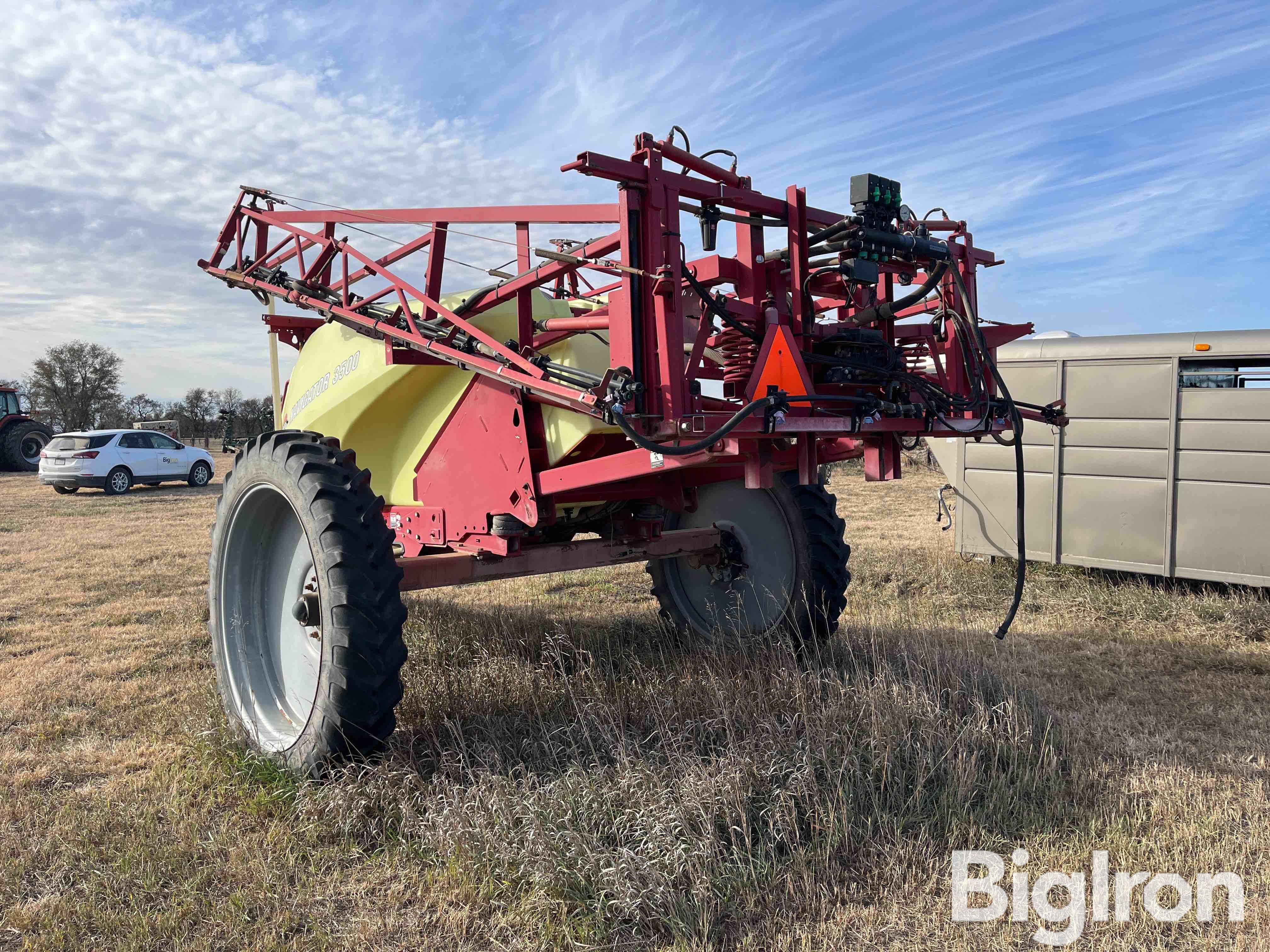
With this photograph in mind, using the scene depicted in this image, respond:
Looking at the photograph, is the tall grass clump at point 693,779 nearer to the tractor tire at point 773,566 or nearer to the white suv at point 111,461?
the tractor tire at point 773,566

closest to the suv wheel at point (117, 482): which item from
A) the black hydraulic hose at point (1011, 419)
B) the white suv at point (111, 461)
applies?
the white suv at point (111, 461)

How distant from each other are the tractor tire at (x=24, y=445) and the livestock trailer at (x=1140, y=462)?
2492 centimetres

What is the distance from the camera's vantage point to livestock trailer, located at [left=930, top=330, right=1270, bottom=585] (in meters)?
6.72

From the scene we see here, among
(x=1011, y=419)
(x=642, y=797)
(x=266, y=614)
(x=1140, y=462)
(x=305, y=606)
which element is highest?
(x=1011, y=419)

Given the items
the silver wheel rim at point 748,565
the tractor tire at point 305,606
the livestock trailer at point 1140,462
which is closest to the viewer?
the tractor tire at point 305,606

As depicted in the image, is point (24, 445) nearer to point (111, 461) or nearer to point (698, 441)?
point (111, 461)

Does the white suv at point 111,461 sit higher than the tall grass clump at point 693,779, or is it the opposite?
the white suv at point 111,461

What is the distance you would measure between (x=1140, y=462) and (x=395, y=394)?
6.04m

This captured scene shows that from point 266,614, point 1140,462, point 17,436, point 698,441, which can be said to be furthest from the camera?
point 17,436

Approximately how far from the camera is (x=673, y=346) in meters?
3.14

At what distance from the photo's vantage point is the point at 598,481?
139 inches

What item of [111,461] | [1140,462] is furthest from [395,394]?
[111,461]

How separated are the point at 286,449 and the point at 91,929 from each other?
6.36 feet

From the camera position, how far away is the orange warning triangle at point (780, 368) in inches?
127
